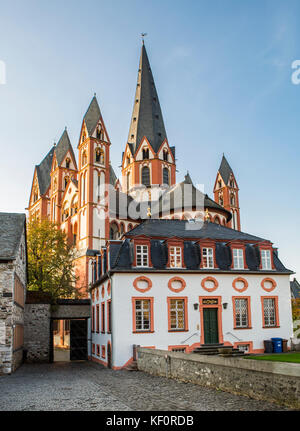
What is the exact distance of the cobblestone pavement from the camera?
11023 millimetres

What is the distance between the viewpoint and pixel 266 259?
2675cm

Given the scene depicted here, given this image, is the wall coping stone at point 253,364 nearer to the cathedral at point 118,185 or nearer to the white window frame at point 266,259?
the white window frame at point 266,259

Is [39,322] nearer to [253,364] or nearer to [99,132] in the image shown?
[253,364]

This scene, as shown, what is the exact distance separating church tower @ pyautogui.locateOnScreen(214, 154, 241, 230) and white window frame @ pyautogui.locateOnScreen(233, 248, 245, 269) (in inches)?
1839

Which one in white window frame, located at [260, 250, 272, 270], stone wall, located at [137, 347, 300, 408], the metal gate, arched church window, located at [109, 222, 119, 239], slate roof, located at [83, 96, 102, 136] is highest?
slate roof, located at [83, 96, 102, 136]

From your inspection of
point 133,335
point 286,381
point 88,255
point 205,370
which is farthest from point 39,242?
point 286,381

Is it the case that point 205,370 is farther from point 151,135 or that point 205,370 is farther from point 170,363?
point 151,135

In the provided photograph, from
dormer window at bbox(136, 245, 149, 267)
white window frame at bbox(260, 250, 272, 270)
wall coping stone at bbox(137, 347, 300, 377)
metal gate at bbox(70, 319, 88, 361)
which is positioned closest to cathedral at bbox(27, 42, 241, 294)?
metal gate at bbox(70, 319, 88, 361)

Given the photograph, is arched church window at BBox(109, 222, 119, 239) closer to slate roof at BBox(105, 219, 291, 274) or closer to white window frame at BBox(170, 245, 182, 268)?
slate roof at BBox(105, 219, 291, 274)

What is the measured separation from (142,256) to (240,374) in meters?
12.8

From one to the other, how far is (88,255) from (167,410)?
39.0 metres

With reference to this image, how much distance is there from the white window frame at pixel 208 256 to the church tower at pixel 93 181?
86.4 feet
